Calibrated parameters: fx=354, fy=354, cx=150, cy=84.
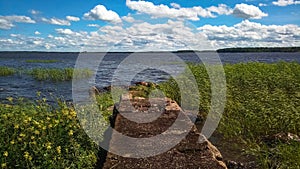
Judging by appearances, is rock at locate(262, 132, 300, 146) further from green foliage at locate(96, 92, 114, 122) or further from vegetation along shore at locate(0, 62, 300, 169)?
green foliage at locate(96, 92, 114, 122)

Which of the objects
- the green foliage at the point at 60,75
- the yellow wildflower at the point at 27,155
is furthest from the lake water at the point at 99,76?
the yellow wildflower at the point at 27,155

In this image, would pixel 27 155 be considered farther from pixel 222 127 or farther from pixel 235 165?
pixel 222 127

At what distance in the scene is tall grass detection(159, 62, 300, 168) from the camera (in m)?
6.27

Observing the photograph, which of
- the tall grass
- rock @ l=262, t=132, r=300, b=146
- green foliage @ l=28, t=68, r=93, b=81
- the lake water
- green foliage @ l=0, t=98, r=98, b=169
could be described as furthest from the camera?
green foliage @ l=28, t=68, r=93, b=81

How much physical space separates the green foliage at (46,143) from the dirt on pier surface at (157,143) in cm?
43

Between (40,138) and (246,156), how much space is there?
4.32m

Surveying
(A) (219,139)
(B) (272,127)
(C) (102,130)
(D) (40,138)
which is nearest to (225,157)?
(A) (219,139)

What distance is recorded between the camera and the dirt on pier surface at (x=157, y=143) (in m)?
4.83

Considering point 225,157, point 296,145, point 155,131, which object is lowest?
point 225,157

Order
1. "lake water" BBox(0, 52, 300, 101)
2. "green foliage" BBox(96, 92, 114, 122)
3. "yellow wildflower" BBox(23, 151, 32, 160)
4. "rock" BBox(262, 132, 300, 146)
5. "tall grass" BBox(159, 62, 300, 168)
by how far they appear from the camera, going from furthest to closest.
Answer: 1. "lake water" BBox(0, 52, 300, 101)
2. "rock" BBox(262, 132, 300, 146)
3. "green foliage" BBox(96, 92, 114, 122)
4. "tall grass" BBox(159, 62, 300, 168)
5. "yellow wildflower" BBox(23, 151, 32, 160)

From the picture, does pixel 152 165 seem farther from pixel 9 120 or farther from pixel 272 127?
pixel 272 127

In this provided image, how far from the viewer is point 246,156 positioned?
737cm

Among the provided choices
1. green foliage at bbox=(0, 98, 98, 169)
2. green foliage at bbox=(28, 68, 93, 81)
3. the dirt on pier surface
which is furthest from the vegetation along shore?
green foliage at bbox=(28, 68, 93, 81)

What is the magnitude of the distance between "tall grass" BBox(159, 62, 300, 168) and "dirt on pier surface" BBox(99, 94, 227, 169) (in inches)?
48.5
